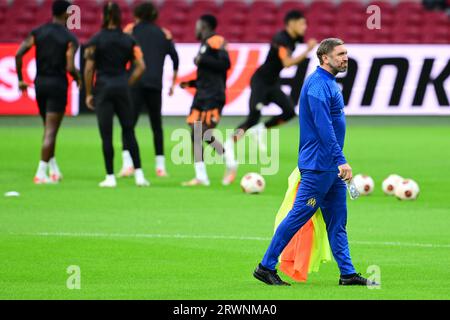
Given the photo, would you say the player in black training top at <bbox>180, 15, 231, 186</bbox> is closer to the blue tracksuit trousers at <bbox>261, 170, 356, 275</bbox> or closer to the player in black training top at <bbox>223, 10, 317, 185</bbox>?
the player in black training top at <bbox>223, 10, 317, 185</bbox>

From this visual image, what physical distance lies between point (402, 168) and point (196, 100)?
449 cm

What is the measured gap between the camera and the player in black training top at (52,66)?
59.7 ft

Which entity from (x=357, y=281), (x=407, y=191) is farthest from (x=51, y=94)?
(x=357, y=281)

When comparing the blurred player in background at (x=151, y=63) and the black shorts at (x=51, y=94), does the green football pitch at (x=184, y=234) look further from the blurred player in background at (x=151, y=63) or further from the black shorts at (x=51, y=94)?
the black shorts at (x=51, y=94)

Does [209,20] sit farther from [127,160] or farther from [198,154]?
[127,160]

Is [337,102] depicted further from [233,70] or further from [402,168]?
[233,70]

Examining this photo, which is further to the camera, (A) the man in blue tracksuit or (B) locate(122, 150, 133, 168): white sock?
(B) locate(122, 150, 133, 168): white sock

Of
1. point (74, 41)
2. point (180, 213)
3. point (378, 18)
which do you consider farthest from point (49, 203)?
point (378, 18)

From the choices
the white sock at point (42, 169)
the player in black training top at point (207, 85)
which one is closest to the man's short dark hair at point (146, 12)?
the player in black training top at point (207, 85)

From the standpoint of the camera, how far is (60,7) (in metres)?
18.0

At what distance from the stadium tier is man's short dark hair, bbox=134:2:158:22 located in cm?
1151

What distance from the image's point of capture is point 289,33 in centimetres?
1962

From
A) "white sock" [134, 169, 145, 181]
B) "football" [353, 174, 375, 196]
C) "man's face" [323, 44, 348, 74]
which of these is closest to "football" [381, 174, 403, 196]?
"football" [353, 174, 375, 196]

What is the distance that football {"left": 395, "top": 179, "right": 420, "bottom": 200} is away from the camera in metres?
16.7
